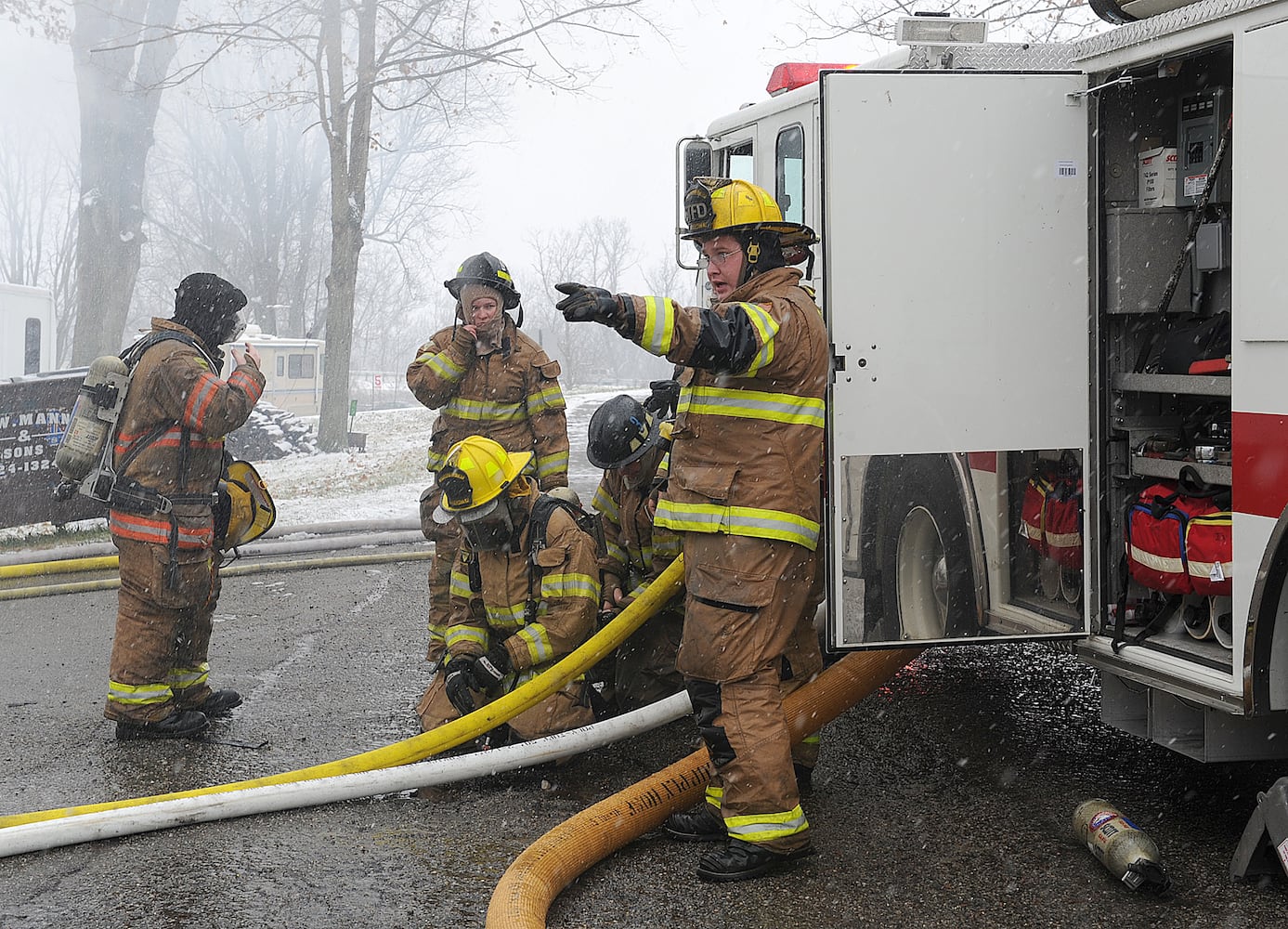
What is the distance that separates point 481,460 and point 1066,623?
216cm

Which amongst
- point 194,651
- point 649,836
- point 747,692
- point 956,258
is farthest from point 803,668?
point 194,651

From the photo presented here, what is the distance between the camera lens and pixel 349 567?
30.9 feet

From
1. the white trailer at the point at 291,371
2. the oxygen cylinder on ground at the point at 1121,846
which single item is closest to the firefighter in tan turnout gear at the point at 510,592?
the oxygen cylinder on ground at the point at 1121,846

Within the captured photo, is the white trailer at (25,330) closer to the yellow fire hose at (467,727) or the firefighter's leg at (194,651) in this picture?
the firefighter's leg at (194,651)

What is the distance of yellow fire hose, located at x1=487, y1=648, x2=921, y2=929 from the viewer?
330cm

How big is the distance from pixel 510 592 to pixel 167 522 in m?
1.55

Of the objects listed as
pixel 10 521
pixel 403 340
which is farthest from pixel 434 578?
pixel 403 340

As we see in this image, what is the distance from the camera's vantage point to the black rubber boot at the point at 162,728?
17.1ft

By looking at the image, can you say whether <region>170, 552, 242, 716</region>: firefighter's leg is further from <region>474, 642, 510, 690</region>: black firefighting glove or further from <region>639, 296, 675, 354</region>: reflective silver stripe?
<region>639, 296, 675, 354</region>: reflective silver stripe

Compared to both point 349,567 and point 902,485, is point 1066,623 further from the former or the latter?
point 349,567

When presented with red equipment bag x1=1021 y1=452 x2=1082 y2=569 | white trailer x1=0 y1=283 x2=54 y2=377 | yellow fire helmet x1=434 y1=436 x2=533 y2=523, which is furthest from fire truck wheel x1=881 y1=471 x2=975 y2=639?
white trailer x1=0 y1=283 x2=54 y2=377

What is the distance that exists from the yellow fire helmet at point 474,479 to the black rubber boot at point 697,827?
1.36 m

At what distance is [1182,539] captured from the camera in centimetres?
389

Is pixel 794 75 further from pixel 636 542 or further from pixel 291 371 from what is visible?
pixel 291 371
